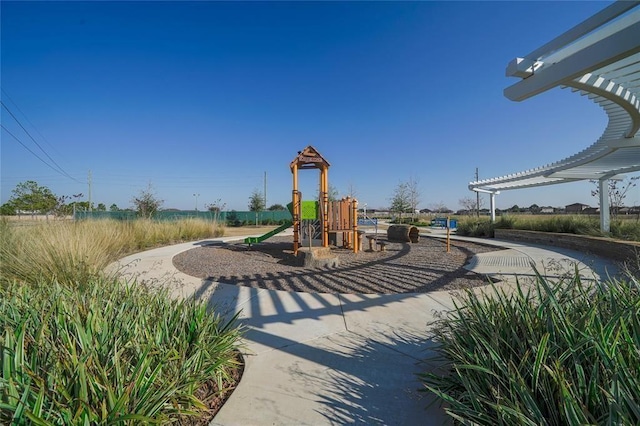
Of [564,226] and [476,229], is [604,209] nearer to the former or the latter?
[564,226]

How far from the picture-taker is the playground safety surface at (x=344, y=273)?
221 inches

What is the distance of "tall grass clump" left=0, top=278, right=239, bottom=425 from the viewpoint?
59.0 inches

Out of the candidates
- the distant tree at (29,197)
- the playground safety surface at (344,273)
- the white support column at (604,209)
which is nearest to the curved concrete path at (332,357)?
the playground safety surface at (344,273)

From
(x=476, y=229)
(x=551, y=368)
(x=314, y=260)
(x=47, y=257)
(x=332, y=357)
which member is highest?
(x=47, y=257)

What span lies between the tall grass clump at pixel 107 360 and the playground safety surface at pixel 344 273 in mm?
3101

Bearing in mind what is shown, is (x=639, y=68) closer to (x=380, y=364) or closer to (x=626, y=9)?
(x=626, y=9)

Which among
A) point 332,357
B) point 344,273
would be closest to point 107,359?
point 332,357

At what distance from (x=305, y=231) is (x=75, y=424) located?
9.79 metres

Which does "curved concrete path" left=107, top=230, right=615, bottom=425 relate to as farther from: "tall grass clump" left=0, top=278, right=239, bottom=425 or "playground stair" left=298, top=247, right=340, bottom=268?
"playground stair" left=298, top=247, right=340, bottom=268

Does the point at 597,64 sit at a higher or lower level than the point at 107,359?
higher

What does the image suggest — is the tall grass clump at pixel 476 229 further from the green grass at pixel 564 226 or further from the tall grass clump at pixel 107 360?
the tall grass clump at pixel 107 360

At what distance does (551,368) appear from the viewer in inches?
68.3

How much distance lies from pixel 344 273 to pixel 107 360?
5.51 m

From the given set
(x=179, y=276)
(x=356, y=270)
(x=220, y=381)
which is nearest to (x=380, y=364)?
(x=220, y=381)
